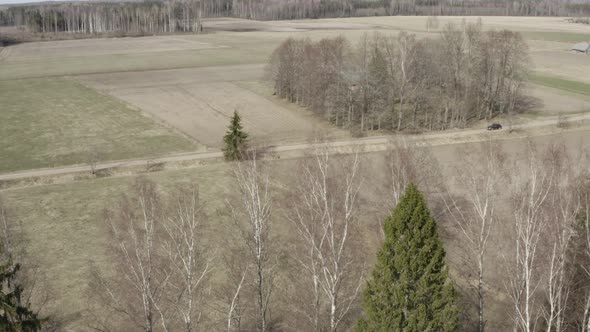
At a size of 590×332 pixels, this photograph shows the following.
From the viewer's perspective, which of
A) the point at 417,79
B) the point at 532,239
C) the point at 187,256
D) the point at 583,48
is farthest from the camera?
the point at 583,48

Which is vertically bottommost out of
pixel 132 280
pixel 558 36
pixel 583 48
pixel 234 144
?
pixel 132 280

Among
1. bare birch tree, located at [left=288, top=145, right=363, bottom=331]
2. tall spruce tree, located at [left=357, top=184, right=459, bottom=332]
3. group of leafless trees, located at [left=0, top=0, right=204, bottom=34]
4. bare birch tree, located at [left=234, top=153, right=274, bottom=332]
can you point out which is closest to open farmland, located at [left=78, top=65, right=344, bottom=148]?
bare birch tree, located at [left=234, top=153, right=274, bottom=332]

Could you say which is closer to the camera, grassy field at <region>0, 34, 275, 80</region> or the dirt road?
the dirt road

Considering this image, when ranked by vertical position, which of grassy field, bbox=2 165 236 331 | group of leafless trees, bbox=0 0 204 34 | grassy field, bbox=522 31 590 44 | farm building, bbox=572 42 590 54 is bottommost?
grassy field, bbox=2 165 236 331

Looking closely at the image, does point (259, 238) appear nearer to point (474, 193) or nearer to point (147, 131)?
point (474, 193)

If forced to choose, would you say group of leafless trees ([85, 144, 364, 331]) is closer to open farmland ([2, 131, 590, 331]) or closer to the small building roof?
open farmland ([2, 131, 590, 331])

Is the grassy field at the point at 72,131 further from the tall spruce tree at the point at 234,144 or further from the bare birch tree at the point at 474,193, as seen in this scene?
the bare birch tree at the point at 474,193

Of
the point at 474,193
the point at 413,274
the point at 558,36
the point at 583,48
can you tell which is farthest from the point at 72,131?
the point at 558,36
